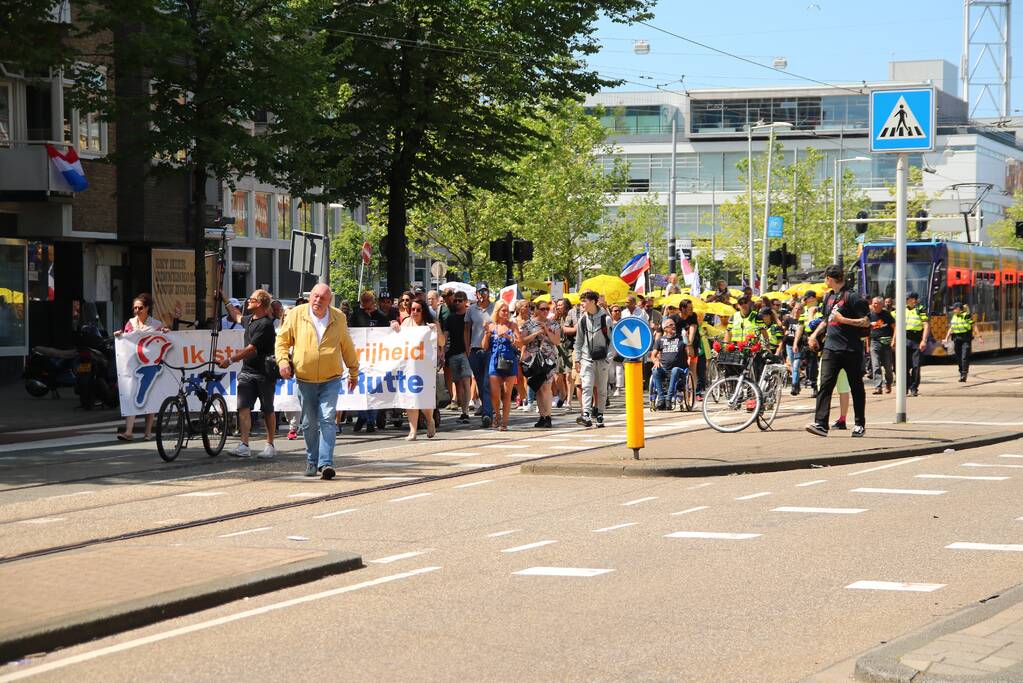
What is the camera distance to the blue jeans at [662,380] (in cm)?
2464

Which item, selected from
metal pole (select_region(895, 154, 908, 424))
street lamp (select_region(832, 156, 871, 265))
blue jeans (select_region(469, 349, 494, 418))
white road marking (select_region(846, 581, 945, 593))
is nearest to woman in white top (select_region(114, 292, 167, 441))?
blue jeans (select_region(469, 349, 494, 418))

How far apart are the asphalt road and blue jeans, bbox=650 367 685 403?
10238 millimetres

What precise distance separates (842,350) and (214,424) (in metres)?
7.15

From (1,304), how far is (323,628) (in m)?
28.0

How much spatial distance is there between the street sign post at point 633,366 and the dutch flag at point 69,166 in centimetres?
2086

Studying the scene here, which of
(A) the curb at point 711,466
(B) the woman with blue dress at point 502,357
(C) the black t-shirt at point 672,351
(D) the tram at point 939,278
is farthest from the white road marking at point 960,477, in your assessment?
(D) the tram at point 939,278

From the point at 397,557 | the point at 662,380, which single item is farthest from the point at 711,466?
the point at 662,380

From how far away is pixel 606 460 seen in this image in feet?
48.8

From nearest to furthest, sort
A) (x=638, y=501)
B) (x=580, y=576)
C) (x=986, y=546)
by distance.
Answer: (x=580, y=576)
(x=986, y=546)
(x=638, y=501)

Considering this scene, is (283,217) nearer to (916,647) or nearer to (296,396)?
(296,396)

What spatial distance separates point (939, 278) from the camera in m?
40.1

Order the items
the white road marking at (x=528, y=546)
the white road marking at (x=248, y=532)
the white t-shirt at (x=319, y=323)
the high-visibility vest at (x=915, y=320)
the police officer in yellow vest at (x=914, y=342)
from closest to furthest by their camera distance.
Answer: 1. the white road marking at (x=528, y=546)
2. the white road marking at (x=248, y=532)
3. the white t-shirt at (x=319, y=323)
4. the police officer in yellow vest at (x=914, y=342)
5. the high-visibility vest at (x=915, y=320)

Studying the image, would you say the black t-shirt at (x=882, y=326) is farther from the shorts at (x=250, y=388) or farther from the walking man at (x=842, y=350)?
the shorts at (x=250, y=388)

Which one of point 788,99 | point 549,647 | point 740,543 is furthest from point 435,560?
point 788,99
